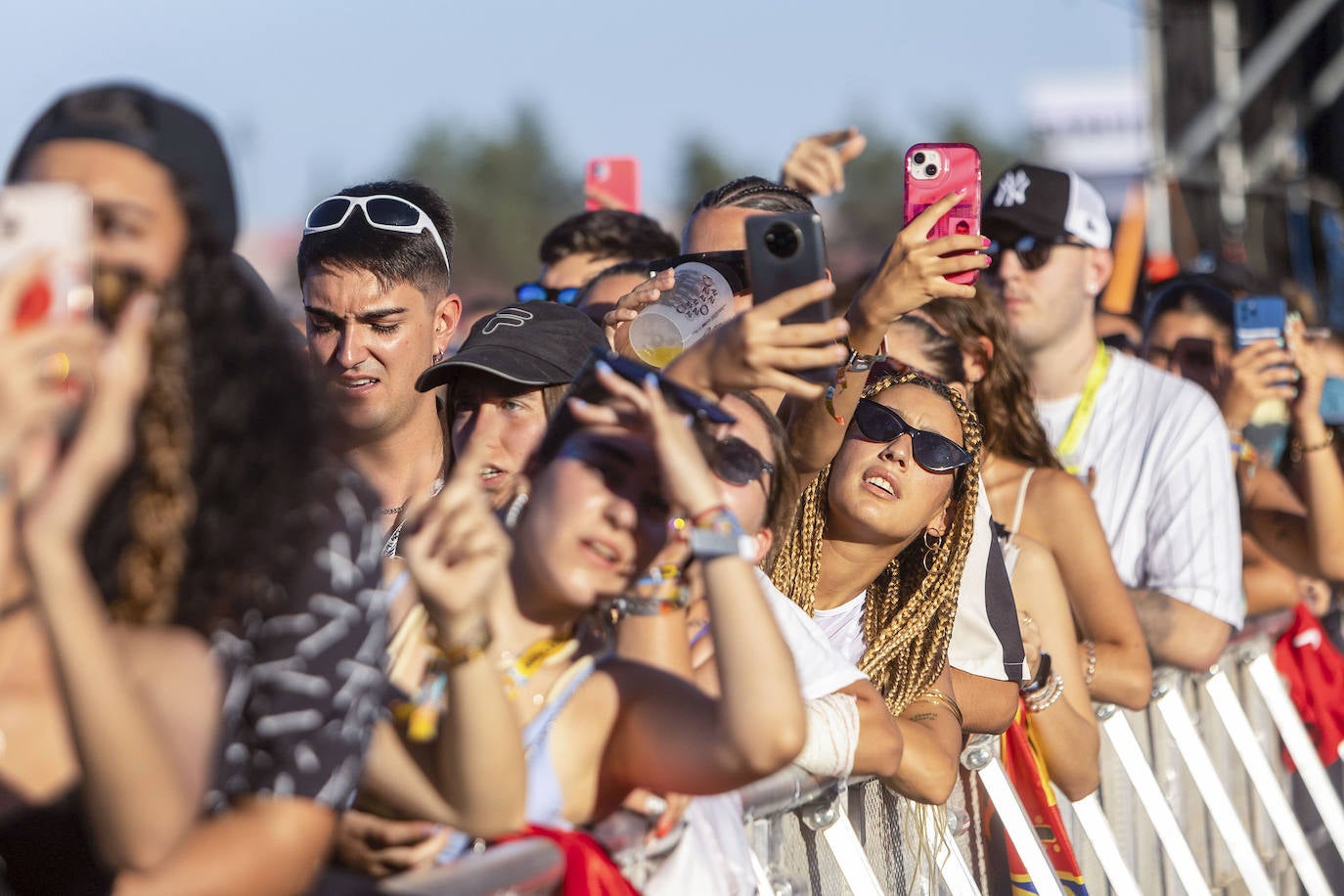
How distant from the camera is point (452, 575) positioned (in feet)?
6.46

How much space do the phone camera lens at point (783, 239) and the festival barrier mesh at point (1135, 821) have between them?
0.89m

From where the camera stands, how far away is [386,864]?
2.16m

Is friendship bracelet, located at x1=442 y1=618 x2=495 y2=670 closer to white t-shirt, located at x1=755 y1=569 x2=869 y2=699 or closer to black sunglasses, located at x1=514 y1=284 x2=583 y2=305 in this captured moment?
white t-shirt, located at x1=755 y1=569 x2=869 y2=699

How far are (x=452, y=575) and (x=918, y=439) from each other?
1.74 meters

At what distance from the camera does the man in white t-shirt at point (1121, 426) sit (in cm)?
465

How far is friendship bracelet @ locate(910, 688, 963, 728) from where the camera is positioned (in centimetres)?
342

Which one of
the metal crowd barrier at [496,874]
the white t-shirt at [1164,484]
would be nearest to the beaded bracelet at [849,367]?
the metal crowd barrier at [496,874]

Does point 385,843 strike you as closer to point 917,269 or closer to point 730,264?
point 917,269

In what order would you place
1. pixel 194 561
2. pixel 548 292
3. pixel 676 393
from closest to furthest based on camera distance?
pixel 194 561, pixel 676 393, pixel 548 292

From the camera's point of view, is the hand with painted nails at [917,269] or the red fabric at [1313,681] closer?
the hand with painted nails at [917,269]

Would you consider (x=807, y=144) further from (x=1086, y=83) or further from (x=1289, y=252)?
(x=1086, y=83)

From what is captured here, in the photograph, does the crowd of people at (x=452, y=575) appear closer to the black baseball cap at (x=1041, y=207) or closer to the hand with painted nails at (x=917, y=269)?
the hand with painted nails at (x=917, y=269)

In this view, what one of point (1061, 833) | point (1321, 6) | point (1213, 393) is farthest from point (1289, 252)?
point (1061, 833)

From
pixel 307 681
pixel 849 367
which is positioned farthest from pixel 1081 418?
pixel 307 681
